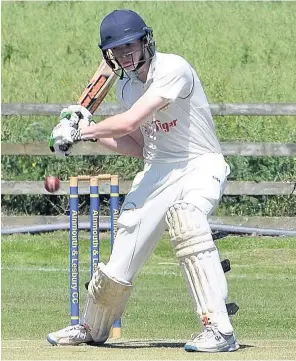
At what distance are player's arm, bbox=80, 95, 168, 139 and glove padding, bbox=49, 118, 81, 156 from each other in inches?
1.6

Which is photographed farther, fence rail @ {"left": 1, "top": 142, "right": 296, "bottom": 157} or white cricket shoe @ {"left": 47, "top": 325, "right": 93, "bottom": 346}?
fence rail @ {"left": 1, "top": 142, "right": 296, "bottom": 157}

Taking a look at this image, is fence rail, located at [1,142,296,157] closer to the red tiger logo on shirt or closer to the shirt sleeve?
the red tiger logo on shirt

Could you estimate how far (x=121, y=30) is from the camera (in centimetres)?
709

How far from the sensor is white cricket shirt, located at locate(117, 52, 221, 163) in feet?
23.2

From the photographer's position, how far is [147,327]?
9836 mm

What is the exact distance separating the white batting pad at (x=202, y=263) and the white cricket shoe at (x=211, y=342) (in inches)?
1.4

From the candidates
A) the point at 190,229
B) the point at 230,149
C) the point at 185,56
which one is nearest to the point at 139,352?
the point at 190,229

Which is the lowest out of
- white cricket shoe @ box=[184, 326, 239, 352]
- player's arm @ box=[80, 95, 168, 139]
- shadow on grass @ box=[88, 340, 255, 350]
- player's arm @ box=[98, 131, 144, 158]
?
shadow on grass @ box=[88, 340, 255, 350]

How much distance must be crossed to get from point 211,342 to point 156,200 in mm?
788

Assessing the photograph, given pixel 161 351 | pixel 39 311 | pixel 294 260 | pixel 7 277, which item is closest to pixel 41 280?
pixel 7 277

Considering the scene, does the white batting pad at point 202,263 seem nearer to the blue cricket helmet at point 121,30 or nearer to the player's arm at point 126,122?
the player's arm at point 126,122

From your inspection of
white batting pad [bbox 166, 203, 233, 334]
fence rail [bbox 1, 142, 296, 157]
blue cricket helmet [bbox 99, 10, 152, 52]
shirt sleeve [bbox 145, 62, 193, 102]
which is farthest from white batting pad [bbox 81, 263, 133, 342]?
fence rail [bbox 1, 142, 296, 157]

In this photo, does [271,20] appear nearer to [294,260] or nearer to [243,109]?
[243,109]

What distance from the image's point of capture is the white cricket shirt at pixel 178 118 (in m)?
7.06
